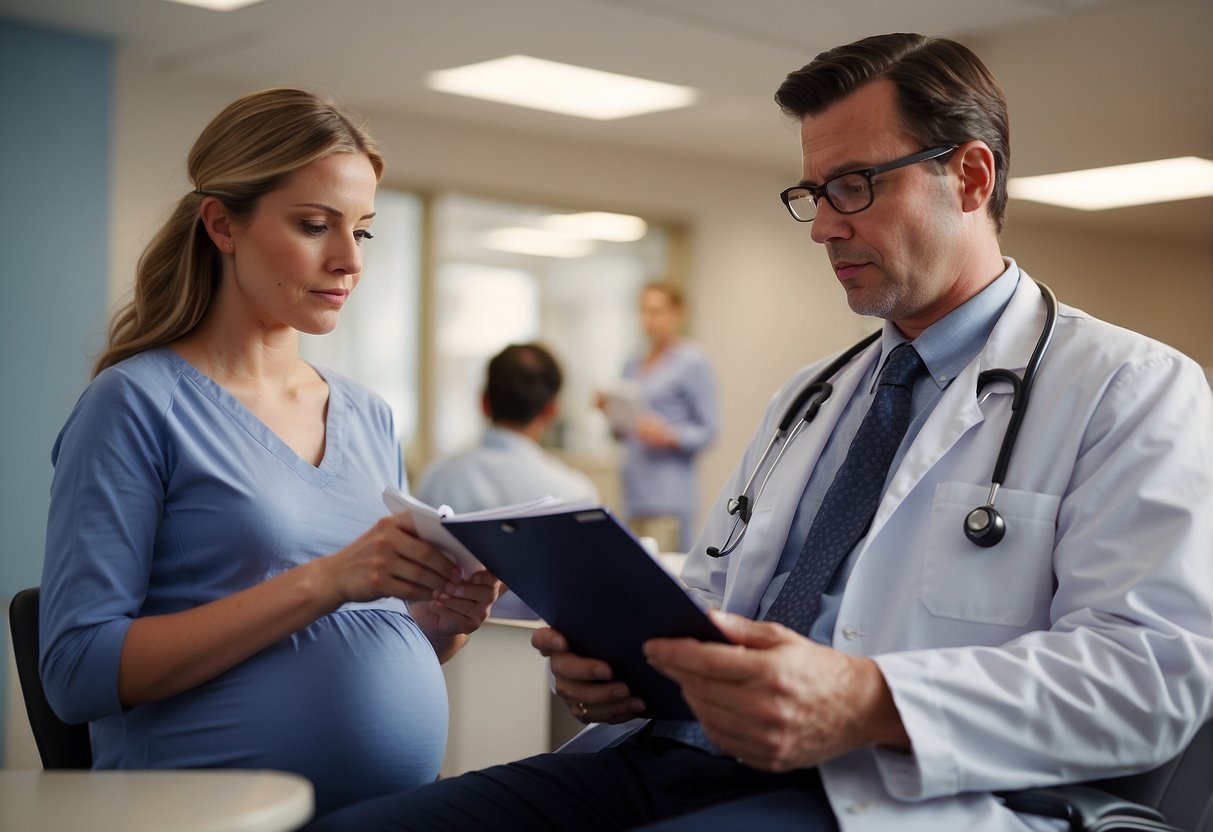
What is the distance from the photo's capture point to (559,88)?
6.08 m

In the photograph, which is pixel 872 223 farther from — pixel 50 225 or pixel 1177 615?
pixel 50 225

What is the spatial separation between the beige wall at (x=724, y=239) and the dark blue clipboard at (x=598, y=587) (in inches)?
180

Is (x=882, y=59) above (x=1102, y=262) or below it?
below

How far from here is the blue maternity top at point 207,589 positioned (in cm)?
159

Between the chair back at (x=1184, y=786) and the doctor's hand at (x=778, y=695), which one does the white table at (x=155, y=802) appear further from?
the chair back at (x=1184, y=786)

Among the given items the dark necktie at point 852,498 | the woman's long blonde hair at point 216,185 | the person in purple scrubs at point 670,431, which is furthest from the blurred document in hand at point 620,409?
the dark necktie at point 852,498

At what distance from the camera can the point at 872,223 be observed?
1.75 metres

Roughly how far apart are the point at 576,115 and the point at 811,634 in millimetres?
5411

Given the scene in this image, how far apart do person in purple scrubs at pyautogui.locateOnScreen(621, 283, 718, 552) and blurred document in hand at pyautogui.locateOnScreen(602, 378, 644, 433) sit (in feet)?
0.13

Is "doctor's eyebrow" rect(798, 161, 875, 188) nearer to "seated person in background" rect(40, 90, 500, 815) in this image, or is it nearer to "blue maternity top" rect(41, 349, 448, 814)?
"seated person in background" rect(40, 90, 500, 815)

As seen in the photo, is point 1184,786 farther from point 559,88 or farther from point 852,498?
point 559,88

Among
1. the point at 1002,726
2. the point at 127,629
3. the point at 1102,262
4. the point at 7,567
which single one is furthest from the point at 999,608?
the point at 1102,262

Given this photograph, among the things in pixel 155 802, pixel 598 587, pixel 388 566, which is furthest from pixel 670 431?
pixel 155 802

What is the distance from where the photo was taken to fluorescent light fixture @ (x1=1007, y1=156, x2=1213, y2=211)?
7.04m
